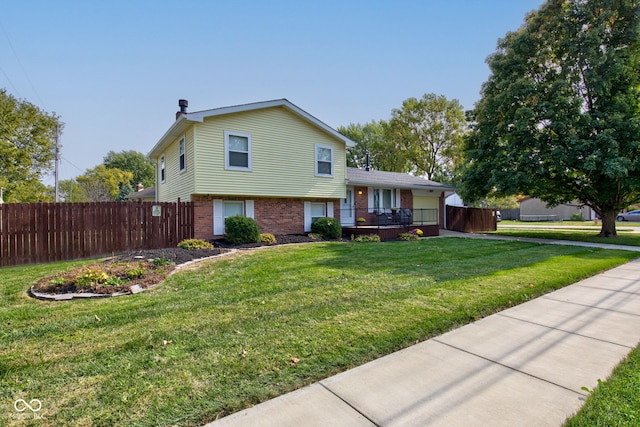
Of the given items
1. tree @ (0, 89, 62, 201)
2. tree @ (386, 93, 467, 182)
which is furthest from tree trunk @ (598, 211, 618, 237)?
tree @ (0, 89, 62, 201)

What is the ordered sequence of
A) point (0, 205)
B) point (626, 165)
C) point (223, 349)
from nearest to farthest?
1. point (223, 349)
2. point (0, 205)
3. point (626, 165)

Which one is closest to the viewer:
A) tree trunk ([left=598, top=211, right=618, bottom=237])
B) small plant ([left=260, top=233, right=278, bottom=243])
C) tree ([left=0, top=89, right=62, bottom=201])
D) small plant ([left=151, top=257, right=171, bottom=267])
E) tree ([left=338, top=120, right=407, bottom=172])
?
small plant ([left=151, top=257, right=171, bottom=267])

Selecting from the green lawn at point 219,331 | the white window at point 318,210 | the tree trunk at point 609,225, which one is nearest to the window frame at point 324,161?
the white window at point 318,210

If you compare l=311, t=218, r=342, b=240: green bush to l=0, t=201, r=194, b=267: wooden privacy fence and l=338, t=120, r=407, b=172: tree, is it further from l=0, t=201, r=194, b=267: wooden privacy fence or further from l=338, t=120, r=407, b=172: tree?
l=338, t=120, r=407, b=172: tree

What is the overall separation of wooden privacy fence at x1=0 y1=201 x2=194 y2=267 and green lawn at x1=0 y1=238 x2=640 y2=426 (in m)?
2.10

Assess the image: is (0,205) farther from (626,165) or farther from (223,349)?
(626,165)

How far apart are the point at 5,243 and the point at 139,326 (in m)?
7.67

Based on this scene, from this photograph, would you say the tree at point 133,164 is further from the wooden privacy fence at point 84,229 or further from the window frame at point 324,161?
the wooden privacy fence at point 84,229

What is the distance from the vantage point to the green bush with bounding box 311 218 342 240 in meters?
13.3

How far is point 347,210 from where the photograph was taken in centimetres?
1623

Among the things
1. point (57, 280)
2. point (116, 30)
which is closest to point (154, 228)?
point (57, 280)

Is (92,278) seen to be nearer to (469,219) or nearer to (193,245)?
(193,245)

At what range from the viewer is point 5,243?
8227mm

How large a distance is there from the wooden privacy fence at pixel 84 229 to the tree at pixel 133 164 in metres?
45.4
